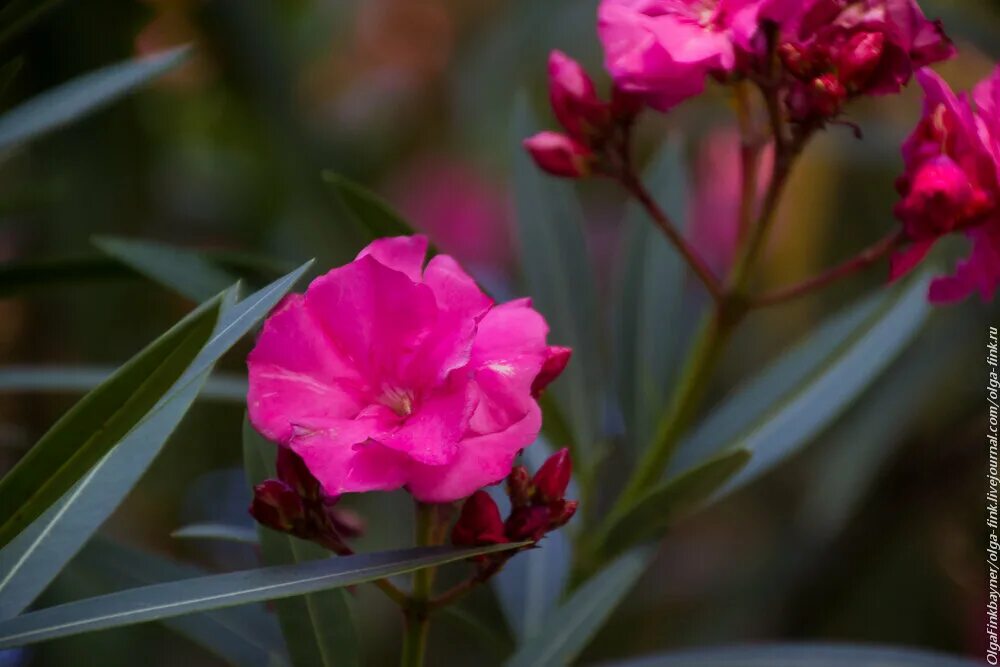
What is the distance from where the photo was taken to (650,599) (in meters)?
1.72

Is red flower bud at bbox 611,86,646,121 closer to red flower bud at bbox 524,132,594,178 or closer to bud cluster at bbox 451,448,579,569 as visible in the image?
red flower bud at bbox 524,132,594,178

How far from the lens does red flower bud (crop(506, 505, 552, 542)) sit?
52 centimetres

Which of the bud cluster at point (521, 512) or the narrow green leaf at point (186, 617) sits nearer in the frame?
the bud cluster at point (521, 512)

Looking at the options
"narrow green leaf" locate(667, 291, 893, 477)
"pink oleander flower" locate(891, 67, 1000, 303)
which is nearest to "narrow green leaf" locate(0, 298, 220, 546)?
"pink oleander flower" locate(891, 67, 1000, 303)

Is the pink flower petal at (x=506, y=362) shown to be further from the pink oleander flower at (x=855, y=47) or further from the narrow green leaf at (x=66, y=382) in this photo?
the narrow green leaf at (x=66, y=382)

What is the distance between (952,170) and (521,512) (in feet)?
0.94

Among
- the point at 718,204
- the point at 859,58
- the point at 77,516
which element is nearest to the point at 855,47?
the point at 859,58

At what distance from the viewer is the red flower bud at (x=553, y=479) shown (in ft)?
1.74

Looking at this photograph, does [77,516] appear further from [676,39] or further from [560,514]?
[676,39]

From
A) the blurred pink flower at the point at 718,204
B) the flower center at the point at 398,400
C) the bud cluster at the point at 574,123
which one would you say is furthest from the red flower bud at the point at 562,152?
the blurred pink flower at the point at 718,204

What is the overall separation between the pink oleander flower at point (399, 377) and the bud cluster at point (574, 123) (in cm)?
19

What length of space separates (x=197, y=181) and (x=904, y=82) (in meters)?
1.28

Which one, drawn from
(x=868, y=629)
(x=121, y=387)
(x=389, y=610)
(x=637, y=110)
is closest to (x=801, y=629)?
(x=868, y=629)

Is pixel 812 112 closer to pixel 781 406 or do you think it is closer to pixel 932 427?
pixel 781 406
